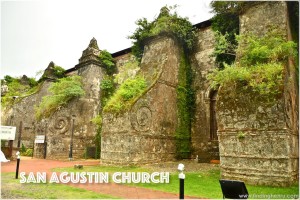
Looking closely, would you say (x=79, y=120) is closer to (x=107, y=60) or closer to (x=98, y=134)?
(x=98, y=134)

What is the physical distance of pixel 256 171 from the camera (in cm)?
740

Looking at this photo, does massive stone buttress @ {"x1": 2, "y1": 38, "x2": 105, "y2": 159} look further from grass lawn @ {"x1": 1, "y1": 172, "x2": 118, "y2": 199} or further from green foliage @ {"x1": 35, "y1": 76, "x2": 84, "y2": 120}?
grass lawn @ {"x1": 1, "y1": 172, "x2": 118, "y2": 199}

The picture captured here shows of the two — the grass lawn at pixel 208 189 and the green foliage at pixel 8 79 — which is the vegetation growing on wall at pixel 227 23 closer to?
the grass lawn at pixel 208 189

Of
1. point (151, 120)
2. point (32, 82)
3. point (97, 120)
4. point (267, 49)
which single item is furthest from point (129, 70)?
point (32, 82)

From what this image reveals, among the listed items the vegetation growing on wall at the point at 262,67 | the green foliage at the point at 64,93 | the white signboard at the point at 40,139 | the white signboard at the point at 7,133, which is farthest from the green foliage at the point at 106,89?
the vegetation growing on wall at the point at 262,67

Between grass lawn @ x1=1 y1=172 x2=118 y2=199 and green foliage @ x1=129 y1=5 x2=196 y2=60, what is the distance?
9790 millimetres

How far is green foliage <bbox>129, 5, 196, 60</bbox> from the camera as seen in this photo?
13984 mm

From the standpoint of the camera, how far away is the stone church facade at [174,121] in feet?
24.1

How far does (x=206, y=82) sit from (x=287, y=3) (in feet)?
18.9

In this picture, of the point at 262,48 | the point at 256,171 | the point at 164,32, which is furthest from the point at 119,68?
the point at 256,171

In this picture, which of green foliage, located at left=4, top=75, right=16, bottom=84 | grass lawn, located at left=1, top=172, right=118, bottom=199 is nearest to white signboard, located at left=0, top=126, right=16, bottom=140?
grass lawn, located at left=1, top=172, right=118, bottom=199

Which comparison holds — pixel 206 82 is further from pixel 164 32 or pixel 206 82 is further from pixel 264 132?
pixel 264 132

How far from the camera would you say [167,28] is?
1398 centimetres

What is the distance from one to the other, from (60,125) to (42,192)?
1061cm
